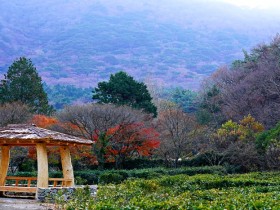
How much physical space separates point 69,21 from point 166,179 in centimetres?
10492

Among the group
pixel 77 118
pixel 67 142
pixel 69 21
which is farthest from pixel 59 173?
pixel 69 21

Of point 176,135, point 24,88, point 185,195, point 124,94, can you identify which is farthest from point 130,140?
point 185,195

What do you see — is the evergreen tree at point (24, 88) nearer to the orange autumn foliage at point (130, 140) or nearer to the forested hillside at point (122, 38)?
the orange autumn foliage at point (130, 140)

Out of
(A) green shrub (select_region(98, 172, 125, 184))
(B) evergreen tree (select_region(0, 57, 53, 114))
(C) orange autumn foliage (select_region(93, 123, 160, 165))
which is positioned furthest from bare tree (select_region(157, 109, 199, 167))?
(B) evergreen tree (select_region(0, 57, 53, 114))

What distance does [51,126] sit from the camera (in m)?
28.8

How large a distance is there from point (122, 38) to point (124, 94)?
71.1 m

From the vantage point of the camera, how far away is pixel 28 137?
14.8m

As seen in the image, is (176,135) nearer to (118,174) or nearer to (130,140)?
(130,140)

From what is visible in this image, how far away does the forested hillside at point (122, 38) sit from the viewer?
92188mm

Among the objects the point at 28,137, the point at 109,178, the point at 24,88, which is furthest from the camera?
the point at 24,88

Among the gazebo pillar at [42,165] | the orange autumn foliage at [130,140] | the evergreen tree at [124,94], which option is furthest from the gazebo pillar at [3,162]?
the evergreen tree at [124,94]

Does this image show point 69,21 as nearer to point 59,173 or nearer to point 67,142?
point 59,173

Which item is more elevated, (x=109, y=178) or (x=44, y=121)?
(x=44, y=121)

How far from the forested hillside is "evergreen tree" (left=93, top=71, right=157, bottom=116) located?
143 feet
